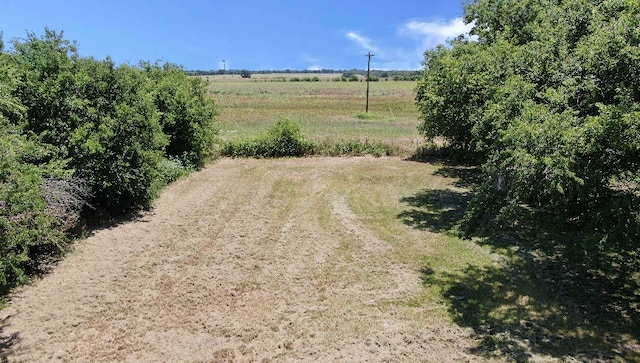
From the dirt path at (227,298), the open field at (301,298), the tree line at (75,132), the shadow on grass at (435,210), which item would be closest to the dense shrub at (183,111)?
the tree line at (75,132)

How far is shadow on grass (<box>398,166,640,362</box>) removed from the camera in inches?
257

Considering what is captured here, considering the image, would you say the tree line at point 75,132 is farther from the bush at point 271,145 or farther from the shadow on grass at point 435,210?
the bush at point 271,145

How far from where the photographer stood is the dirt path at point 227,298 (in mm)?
6527

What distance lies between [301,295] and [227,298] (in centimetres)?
143

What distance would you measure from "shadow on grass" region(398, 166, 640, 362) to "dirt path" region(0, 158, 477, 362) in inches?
26.3

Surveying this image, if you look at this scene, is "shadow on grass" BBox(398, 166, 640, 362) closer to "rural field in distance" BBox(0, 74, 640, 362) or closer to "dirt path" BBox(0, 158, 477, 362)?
"rural field in distance" BBox(0, 74, 640, 362)

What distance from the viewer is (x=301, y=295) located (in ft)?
27.0

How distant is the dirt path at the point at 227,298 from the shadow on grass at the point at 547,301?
669mm

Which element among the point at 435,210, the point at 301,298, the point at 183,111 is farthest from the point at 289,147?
the point at 301,298

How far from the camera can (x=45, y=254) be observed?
373 inches

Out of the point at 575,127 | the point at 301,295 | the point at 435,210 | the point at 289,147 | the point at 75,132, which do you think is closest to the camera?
the point at 575,127

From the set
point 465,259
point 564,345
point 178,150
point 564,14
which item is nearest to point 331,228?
point 465,259

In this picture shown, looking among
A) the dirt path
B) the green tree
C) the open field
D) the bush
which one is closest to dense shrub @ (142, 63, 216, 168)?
the bush

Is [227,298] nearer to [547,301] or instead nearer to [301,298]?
[301,298]
